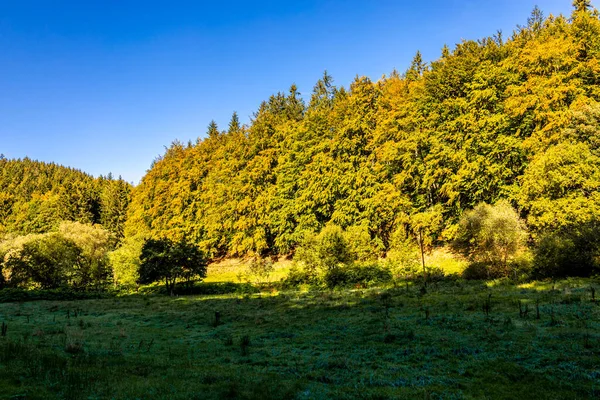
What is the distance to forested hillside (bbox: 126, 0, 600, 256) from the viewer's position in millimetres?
29953

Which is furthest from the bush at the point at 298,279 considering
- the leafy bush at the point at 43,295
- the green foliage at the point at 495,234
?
the leafy bush at the point at 43,295

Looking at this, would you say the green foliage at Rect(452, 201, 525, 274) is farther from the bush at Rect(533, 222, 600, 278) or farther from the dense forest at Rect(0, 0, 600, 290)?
the bush at Rect(533, 222, 600, 278)

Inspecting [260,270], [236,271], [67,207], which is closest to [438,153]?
[260,270]

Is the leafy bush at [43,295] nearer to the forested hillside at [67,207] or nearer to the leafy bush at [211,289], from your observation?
the leafy bush at [211,289]

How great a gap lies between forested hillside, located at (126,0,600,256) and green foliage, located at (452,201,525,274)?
9.49ft

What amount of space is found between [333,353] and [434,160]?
30.5 metres

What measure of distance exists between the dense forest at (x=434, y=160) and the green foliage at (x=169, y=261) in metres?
6.99

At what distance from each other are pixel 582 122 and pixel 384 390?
33582 millimetres

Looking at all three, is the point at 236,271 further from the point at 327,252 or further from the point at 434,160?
the point at 434,160

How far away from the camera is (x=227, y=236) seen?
5709 centimetres

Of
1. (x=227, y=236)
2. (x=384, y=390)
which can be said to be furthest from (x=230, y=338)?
(x=227, y=236)

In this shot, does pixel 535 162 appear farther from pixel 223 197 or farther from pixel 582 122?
pixel 223 197

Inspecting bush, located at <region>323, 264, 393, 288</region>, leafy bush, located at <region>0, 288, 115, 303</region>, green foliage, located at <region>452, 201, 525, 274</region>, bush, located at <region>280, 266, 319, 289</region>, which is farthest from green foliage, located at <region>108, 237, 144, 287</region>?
green foliage, located at <region>452, 201, 525, 274</region>

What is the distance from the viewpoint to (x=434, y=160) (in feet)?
A: 124
